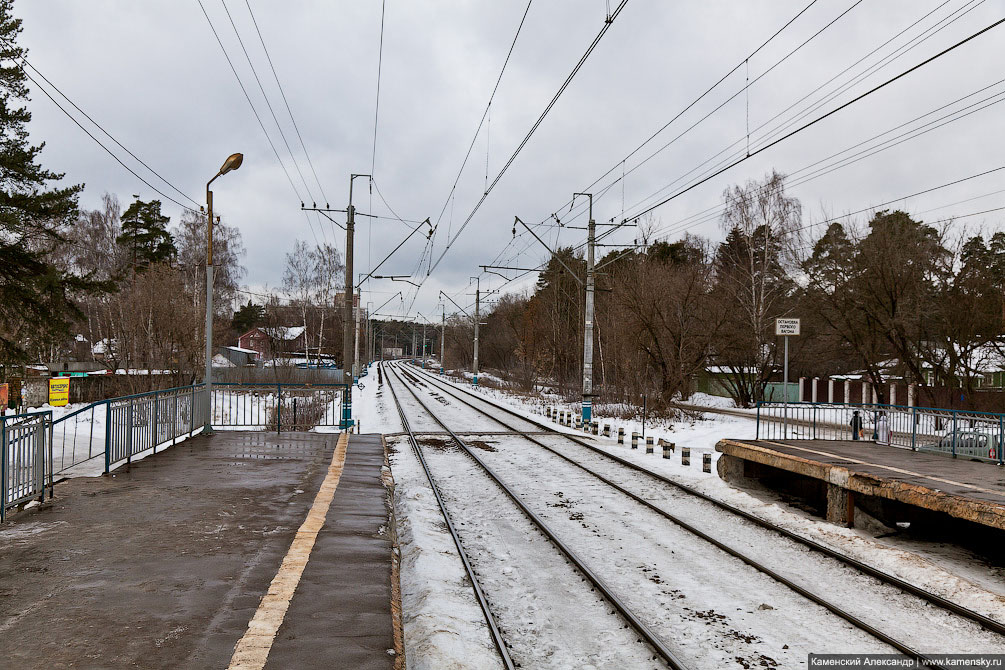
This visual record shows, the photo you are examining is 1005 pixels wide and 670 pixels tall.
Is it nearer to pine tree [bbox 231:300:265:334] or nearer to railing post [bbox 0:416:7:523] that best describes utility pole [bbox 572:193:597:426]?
railing post [bbox 0:416:7:523]

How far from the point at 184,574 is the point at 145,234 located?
49.8 meters

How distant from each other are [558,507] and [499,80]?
8599 millimetres

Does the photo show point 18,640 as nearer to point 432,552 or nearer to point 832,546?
point 432,552

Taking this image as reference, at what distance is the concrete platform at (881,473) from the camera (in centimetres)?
816

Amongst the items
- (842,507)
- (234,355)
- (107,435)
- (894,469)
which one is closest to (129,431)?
(107,435)

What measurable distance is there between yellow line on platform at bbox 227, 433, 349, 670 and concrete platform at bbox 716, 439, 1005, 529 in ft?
23.5

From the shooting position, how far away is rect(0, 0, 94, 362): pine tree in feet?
61.5

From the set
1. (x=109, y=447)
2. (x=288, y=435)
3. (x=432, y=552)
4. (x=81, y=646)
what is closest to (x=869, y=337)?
(x=288, y=435)

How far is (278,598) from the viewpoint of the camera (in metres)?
5.32

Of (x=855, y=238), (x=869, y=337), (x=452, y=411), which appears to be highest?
(x=855, y=238)

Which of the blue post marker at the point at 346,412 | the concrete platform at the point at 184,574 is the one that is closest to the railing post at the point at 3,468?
the concrete platform at the point at 184,574

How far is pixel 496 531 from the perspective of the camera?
9523mm

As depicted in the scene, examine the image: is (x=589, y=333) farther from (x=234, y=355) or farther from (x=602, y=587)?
(x=234, y=355)

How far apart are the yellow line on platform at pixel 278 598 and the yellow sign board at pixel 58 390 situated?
24.3m
